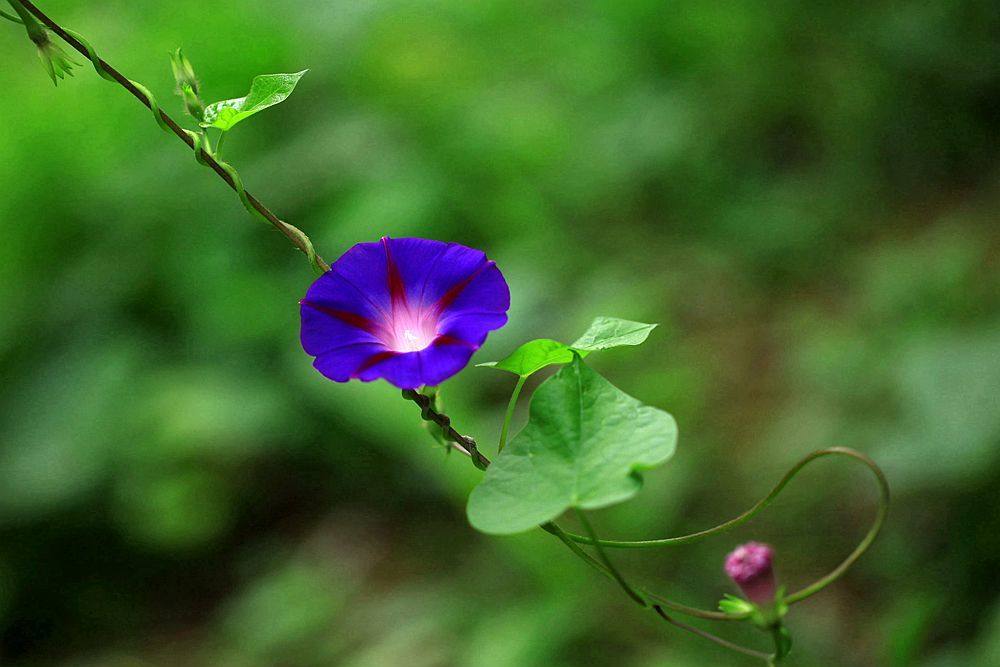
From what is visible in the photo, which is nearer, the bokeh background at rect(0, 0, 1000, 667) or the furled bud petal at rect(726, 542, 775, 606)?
the furled bud petal at rect(726, 542, 775, 606)

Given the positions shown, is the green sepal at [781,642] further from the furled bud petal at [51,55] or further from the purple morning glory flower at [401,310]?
the furled bud petal at [51,55]

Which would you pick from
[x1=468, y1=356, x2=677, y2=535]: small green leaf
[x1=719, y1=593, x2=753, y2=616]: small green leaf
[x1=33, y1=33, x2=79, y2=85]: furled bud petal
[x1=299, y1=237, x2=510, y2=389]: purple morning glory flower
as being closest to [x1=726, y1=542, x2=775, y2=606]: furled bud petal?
[x1=719, y1=593, x2=753, y2=616]: small green leaf

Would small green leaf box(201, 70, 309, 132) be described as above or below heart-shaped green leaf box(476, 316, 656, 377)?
above

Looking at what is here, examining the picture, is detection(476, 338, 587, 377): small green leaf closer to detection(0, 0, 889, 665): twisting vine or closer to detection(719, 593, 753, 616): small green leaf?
detection(0, 0, 889, 665): twisting vine

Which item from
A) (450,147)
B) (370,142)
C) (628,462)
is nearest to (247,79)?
(370,142)

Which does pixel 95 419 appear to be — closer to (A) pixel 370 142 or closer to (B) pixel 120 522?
(B) pixel 120 522

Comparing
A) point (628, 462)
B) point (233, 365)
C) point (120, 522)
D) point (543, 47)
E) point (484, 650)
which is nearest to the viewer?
point (628, 462)

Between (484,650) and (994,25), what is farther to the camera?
(994,25)

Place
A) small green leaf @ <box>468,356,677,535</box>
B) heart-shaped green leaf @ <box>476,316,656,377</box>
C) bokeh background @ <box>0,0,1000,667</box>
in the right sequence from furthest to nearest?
bokeh background @ <box>0,0,1000,667</box>, heart-shaped green leaf @ <box>476,316,656,377</box>, small green leaf @ <box>468,356,677,535</box>
